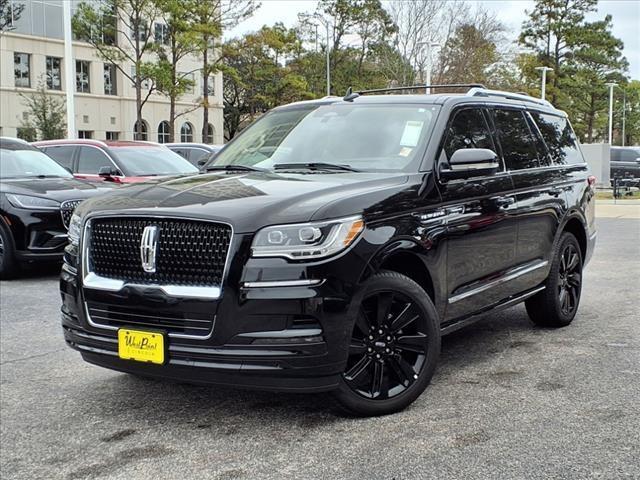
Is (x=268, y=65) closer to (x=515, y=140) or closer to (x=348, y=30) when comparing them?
(x=348, y=30)

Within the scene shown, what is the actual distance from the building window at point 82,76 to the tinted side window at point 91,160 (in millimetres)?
38199

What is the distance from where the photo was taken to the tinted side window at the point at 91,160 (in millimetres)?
12359

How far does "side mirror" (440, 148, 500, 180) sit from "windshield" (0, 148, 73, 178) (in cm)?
698

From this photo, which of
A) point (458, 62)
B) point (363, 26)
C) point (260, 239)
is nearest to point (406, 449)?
point (260, 239)

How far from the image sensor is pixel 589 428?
3896 mm

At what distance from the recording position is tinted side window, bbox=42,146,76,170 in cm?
1287

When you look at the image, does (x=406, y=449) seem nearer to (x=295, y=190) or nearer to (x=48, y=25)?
(x=295, y=190)

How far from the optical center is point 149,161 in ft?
40.9

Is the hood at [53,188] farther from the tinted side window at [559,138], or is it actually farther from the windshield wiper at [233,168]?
the tinted side window at [559,138]

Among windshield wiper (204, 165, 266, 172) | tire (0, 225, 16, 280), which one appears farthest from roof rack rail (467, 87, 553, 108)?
tire (0, 225, 16, 280)

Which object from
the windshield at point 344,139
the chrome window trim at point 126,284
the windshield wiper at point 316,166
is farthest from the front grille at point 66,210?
Answer: the chrome window trim at point 126,284

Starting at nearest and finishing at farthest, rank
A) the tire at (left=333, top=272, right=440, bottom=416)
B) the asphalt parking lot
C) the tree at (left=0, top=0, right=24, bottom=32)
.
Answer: the asphalt parking lot → the tire at (left=333, top=272, right=440, bottom=416) → the tree at (left=0, top=0, right=24, bottom=32)

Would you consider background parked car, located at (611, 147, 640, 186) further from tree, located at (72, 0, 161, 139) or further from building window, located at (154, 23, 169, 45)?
building window, located at (154, 23, 169, 45)

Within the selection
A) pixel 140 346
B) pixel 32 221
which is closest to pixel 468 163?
pixel 140 346
